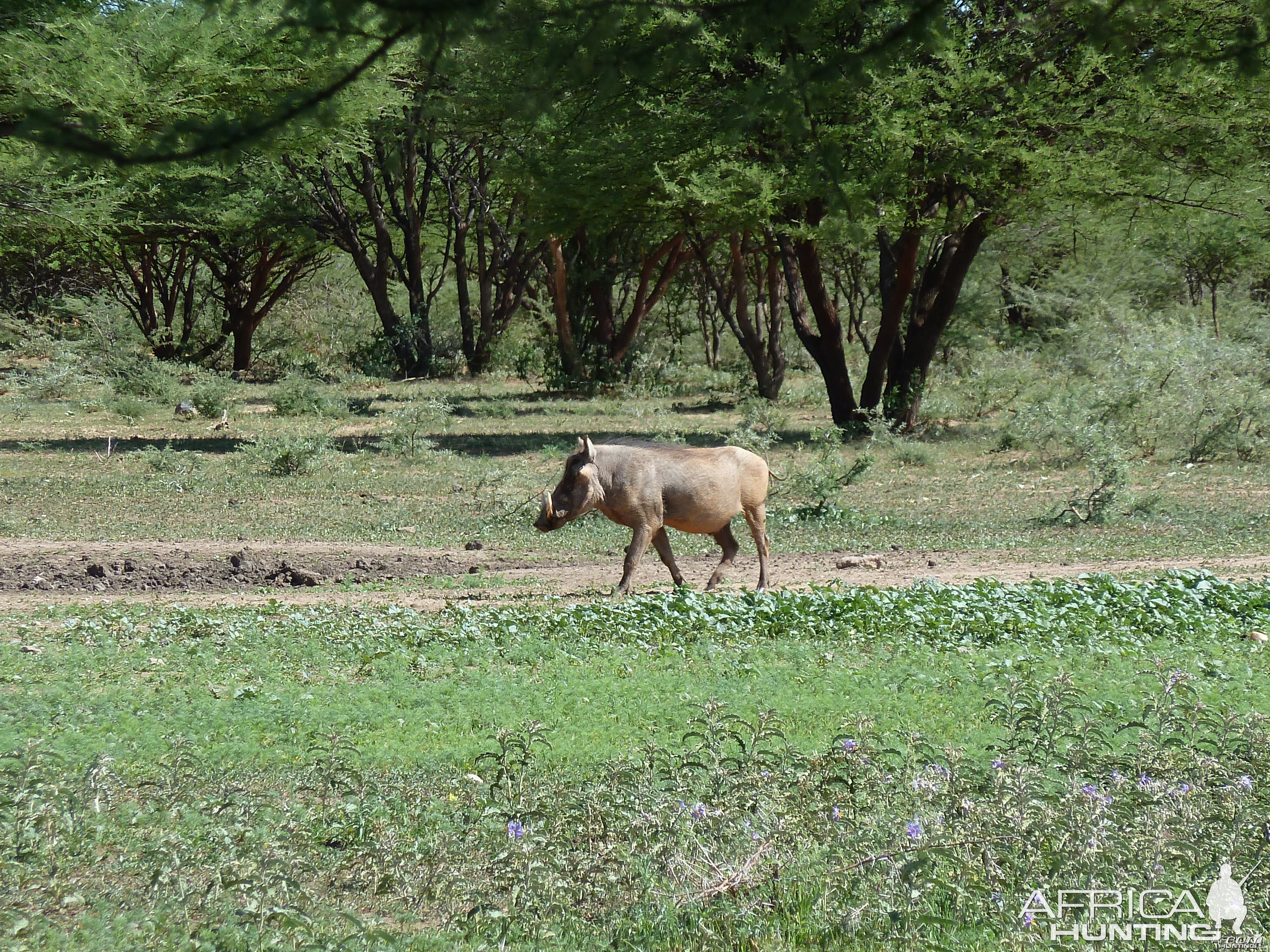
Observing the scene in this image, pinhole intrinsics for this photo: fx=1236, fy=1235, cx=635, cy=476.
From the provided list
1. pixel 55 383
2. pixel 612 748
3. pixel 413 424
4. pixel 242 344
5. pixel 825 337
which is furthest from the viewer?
pixel 242 344

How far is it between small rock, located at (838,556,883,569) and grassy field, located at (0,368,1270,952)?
499mm

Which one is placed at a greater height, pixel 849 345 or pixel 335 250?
pixel 335 250

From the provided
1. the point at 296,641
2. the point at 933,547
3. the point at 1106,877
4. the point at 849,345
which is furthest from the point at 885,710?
the point at 849,345

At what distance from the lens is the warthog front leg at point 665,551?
1192 cm

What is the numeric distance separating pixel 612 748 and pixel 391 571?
6198 mm

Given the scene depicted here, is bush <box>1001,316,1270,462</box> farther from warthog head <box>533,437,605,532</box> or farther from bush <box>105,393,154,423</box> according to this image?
bush <box>105,393,154,423</box>

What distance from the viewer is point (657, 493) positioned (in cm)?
1148

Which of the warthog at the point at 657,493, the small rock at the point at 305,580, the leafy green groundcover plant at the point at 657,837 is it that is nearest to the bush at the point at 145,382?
the small rock at the point at 305,580

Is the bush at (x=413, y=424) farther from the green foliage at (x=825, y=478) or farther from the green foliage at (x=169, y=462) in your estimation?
the green foliage at (x=825, y=478)

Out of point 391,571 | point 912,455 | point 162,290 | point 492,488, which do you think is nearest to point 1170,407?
point 912,455

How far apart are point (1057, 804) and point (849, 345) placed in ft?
153

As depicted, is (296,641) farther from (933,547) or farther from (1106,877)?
(933,547)

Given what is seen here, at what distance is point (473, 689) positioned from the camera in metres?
8.08

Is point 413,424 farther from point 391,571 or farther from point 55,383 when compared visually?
point 55,383
